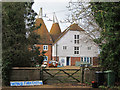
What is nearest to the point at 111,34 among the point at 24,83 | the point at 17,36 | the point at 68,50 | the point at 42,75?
the point at 42,75

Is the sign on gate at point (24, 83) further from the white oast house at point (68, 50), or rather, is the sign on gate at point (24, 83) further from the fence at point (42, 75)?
the white oast house at point (68, 50)

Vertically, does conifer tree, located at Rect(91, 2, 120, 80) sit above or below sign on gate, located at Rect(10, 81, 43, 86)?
above

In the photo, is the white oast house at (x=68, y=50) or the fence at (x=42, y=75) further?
the white oast house at (x=68, y=50)

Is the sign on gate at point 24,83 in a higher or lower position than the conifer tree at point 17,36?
lower

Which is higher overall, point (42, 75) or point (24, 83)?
point (42, 75)

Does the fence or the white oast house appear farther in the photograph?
the white oast house

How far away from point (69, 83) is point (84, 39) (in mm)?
4181

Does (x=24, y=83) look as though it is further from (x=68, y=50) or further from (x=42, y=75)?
(x=68, y=50)

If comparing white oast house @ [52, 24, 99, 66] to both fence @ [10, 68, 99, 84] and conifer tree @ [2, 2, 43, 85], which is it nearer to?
fence @ [10, 68, 99, 84]

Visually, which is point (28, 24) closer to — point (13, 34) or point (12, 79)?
point (13, 34)

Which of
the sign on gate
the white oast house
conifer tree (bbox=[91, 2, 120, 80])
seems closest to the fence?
the sign on gate

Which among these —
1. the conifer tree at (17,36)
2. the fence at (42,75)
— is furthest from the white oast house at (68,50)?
the conifer tree at (17,36)

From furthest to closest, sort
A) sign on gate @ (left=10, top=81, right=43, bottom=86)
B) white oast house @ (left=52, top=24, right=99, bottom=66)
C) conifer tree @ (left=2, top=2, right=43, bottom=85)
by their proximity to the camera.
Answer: white oast house @ (left=52, top=24, right=99, bottom=66) < conifer tree @ (left=2, top=2, right=43, bottom=85) < sign on gate @ (left=10, top=81, right=43, bottom=86)

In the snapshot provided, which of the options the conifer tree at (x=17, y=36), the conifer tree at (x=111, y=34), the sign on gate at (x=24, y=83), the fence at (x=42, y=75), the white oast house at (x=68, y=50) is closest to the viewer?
the conifer tree at (x=111, y=34)
